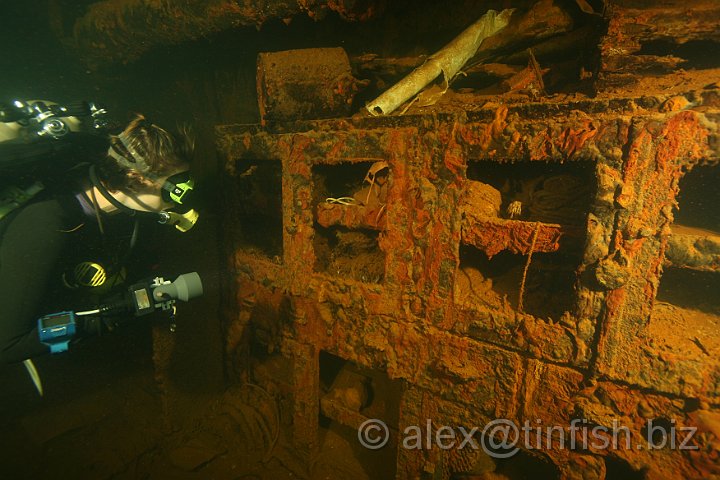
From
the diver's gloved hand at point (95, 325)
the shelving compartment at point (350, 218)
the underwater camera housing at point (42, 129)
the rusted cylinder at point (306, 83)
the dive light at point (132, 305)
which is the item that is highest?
the rusted cylinder at point (306, 83)

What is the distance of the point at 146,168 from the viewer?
7.86 ft

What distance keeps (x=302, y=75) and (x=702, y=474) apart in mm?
3006

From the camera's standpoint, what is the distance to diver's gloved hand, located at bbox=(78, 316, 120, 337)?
2.21 meters

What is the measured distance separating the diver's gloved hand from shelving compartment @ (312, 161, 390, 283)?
154 cm

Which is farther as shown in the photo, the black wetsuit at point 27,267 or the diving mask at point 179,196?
the diving mask at point 179,196

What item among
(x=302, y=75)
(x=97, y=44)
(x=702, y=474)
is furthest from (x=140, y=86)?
(x=702, y=474)

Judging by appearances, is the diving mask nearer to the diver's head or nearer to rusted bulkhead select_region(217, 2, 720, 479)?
the diver's head

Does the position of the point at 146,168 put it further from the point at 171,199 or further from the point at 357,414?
the point at 357,414

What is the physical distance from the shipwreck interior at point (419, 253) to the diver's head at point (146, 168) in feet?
1.27

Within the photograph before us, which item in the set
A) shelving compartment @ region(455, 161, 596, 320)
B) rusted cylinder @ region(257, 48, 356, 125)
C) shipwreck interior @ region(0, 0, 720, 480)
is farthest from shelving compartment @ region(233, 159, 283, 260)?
shelving compartment @ region(455, 161, 596, 320)

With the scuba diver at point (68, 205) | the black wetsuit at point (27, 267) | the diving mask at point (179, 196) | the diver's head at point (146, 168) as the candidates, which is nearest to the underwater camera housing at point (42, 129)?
the scuba diver at point (68, 205)

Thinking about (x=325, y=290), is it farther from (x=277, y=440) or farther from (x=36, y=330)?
(x=36, y=330)

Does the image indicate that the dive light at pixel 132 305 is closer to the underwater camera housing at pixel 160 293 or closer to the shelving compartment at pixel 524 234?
the underwater camera housing at pixel 160 293

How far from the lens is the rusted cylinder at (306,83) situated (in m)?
2.29
